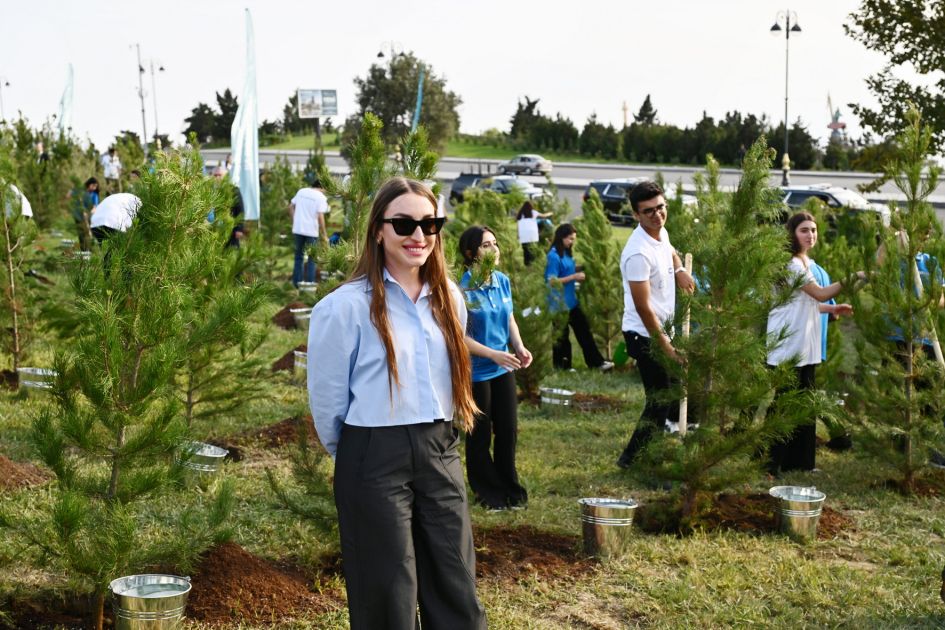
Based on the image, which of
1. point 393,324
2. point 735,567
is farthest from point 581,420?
point 393,324

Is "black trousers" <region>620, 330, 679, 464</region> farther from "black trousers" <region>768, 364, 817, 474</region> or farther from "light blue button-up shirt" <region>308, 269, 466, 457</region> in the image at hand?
"light blue button-up shirt" <region>308, 269, 466, 457</region>

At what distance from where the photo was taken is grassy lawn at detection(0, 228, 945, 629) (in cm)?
486

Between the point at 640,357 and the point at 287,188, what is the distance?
52.6 feet

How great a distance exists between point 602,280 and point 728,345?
5980mm

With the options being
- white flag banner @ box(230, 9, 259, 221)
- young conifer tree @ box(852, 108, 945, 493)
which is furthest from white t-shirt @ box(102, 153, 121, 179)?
young conifer tree @ box(852, 108, 945, 493)

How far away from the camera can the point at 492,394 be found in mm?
6496

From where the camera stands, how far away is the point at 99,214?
918 cm

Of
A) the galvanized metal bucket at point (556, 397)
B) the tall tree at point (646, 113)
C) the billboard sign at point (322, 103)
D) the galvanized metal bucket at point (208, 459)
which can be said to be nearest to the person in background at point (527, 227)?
the galvanized metal bucket at point (556, 397)

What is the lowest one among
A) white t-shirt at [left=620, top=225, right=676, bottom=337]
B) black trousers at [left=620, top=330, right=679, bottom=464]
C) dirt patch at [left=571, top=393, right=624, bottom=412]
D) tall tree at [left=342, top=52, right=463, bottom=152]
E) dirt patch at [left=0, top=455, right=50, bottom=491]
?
dirt patch at [left=571, top=393, right=624, bottom=412]

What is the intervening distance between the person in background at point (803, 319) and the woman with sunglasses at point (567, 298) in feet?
11.6

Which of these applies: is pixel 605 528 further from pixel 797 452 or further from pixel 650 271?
pixel 797 452

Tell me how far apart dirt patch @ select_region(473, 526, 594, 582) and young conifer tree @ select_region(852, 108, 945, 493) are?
7.90ft

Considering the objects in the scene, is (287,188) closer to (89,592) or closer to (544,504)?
(544,504)

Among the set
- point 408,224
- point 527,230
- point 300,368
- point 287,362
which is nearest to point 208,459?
point 300,368
